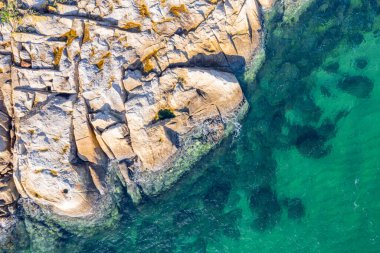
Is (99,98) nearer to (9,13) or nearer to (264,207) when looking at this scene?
(9,13)

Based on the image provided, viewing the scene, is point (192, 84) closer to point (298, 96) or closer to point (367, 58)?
point (298, 96)

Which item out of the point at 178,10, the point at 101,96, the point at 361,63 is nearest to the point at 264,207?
the point at 361,63

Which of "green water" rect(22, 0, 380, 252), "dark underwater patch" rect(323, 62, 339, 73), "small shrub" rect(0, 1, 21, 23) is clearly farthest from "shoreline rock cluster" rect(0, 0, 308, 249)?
"dark underwater patch" rect(323, 62, 339, 73)

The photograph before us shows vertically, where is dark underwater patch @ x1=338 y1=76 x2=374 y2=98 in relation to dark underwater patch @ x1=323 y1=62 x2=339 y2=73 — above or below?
below

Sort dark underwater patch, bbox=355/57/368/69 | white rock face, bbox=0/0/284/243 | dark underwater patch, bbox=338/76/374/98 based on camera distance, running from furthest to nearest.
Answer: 1. dark underwater patch, bbox=355/57/368/69
2. dark underwater patch, bbox=338/76/374/98
3. white rock face, bbox=0/0/284/243

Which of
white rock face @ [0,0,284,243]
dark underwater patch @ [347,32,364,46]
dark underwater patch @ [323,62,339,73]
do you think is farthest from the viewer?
dark underwater patch @ [347,32,364,46]

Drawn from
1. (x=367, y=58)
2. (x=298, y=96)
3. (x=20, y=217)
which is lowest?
(x=20, y=217)

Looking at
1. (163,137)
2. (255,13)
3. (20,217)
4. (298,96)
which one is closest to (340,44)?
(298,96)

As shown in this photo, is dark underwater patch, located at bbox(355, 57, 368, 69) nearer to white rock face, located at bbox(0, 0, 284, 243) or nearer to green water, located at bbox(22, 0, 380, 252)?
green water, located at bbox(22, 0, 380, 252)
